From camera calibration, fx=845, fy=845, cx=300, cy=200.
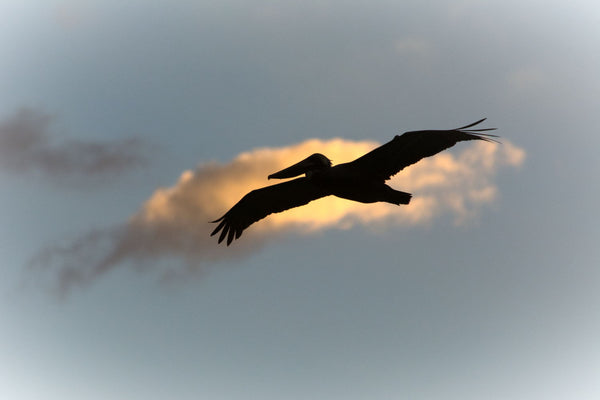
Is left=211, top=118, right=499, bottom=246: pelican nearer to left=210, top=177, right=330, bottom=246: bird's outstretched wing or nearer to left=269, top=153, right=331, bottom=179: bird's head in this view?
left=269, top=153, right=331, bottom=179: bird's head

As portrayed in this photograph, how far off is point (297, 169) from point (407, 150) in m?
2.31

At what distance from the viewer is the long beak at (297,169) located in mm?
17297

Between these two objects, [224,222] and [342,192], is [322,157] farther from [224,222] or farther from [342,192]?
[224,222]

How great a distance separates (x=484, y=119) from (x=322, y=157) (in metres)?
3.31

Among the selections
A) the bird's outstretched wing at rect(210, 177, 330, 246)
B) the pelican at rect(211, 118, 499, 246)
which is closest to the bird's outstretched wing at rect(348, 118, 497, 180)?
the pelican at rect(211, 118, 499, 246)

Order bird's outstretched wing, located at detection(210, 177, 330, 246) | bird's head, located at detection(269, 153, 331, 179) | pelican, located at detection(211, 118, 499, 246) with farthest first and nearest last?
bird's outstretched wing, located at detection(210, 177, 330, 246) → bird's head, located at detection(269, 153, 331, 179) → pelican, located at detection(211, 118, 499, 246)

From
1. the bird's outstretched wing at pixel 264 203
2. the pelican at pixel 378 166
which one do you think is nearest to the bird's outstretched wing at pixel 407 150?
the pelican at pixel 378 166

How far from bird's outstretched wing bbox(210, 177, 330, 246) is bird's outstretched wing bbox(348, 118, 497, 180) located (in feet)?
4.99

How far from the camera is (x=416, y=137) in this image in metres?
16.6

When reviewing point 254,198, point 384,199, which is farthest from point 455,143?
point 254,198

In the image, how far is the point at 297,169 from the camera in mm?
17391

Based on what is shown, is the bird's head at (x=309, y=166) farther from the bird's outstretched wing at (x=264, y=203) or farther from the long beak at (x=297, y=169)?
the bird's outstretched wing at (x=264, y=203)

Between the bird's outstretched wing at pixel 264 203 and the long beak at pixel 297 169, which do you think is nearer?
the long beak at pixel 297 169

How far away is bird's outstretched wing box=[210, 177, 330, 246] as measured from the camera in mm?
18359
